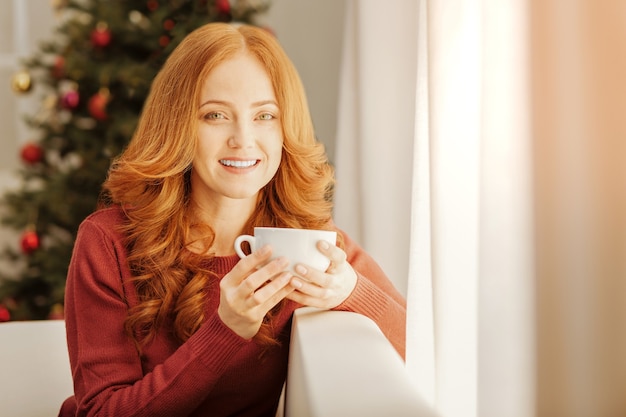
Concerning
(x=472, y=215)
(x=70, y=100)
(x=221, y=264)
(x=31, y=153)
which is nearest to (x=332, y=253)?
(x=472, y=215)

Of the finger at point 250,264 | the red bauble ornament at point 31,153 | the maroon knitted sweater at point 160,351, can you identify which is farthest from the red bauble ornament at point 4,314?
the finger at point 250,264

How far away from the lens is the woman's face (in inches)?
52.7

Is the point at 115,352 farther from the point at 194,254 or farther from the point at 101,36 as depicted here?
the point at 101,36

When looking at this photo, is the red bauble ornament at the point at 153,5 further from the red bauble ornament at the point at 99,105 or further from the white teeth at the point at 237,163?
the white teeth at the point at 237,163

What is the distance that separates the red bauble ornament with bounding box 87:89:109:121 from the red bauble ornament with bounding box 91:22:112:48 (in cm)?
16

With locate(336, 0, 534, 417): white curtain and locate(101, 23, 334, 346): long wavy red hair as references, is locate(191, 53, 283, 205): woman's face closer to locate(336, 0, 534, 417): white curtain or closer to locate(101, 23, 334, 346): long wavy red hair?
locate(101, 23, 334, 346): long wavy red hair

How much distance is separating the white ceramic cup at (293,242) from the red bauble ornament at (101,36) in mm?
1906

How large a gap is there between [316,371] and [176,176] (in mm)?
571

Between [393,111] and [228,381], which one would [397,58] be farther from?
[228,381]

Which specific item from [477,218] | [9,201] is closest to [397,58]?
[477,218]

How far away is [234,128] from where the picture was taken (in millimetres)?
1342

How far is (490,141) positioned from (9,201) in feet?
7.89

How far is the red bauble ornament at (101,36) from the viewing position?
285cm

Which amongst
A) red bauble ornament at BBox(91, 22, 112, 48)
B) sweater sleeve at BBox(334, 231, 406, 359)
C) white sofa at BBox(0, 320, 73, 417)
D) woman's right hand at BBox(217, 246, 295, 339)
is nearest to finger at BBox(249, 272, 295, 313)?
woman's right hand at BBox(217, 246, 295, 339)
